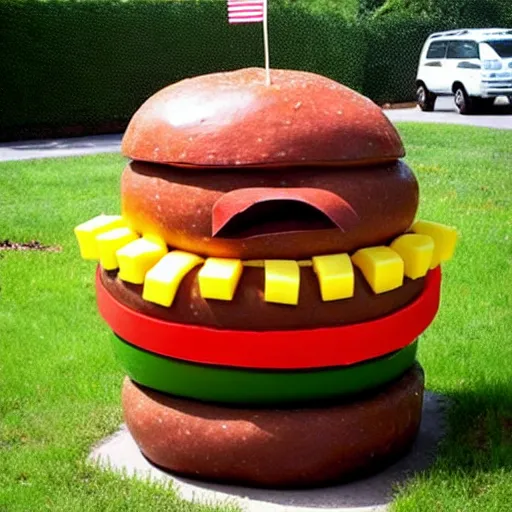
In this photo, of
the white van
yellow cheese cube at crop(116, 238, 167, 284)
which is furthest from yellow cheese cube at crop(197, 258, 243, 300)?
the white van

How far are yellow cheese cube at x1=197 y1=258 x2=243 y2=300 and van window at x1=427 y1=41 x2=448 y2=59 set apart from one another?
23.1 meters

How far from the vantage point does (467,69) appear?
2492cm

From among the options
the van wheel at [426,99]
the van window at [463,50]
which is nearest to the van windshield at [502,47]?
the van window at [463,50]

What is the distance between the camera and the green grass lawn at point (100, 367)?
14.6 ft

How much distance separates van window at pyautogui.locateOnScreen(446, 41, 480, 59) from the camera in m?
25.2

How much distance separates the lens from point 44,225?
35.6ft

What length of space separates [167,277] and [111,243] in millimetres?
473

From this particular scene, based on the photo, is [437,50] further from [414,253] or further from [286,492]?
[286,492]

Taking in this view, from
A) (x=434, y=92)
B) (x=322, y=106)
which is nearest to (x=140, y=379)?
(x=322, y=106)

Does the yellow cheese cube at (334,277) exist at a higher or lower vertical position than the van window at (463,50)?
higher

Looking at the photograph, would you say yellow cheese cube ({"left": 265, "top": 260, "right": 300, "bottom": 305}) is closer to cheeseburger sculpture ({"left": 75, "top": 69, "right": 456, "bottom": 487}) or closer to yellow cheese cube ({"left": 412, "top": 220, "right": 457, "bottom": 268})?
cheeseburger sculpture ({"left": 75, "top": 69, "right": 456, "bottom": 487})

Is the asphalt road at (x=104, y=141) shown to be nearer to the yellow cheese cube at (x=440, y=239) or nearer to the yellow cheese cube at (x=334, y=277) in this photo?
the yellow cheese cube at (x=440, y=239)

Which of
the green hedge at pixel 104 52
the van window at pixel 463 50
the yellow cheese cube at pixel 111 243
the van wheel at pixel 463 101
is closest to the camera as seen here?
the yellow cheese cube at pixel 111 243

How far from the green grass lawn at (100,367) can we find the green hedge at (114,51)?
32.4 ft
